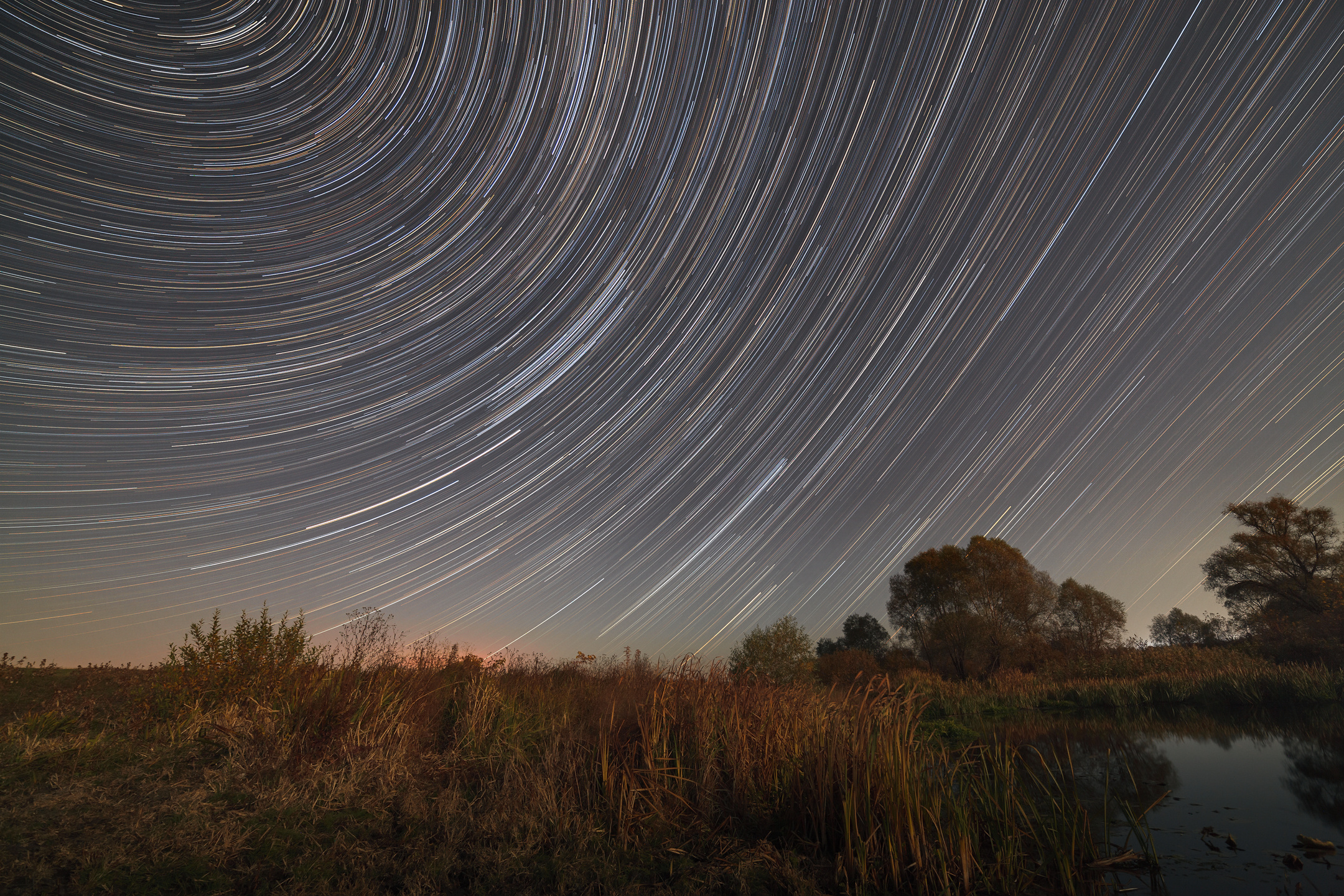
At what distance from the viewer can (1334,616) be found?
2183cm

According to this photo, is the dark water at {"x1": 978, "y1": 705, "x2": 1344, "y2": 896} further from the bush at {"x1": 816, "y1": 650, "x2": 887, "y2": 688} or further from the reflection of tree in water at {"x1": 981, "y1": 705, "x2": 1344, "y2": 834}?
the bush at {"x1": 816, "y1": 650, "x2": 887, "y2": 688}

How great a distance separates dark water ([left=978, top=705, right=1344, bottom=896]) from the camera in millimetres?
5301

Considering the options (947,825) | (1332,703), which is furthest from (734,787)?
(1332,703)

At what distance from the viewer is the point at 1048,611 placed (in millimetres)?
37281

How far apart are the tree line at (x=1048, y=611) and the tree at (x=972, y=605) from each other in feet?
0.23

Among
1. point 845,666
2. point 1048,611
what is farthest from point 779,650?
point 1048,611

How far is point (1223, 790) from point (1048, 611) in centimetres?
3456

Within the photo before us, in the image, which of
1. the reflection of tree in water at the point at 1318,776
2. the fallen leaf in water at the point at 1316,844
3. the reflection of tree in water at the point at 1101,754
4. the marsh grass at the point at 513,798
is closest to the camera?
the marsh grass at the point at 513,798

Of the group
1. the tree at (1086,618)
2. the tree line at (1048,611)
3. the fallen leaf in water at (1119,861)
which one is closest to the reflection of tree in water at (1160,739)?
the fallen leaf in water at (1119,861)

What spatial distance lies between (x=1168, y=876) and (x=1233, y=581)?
39.4 meters

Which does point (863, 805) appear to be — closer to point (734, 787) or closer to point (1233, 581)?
point (734, 787)

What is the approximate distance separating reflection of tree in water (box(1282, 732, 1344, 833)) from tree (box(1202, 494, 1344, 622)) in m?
22.8

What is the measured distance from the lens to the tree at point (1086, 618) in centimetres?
3750

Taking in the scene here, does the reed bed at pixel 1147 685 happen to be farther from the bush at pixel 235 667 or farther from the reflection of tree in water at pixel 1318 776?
the bush at pixel 235 667
